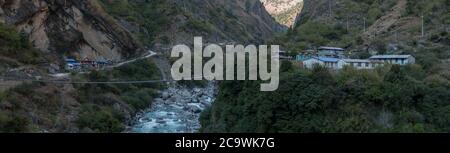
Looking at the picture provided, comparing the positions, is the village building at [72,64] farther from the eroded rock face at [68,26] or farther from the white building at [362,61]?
the white building at [362,61]

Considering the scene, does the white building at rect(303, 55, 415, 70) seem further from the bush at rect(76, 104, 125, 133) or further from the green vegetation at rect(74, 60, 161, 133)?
the green vegetation at rect(74, 60, 161, 133)

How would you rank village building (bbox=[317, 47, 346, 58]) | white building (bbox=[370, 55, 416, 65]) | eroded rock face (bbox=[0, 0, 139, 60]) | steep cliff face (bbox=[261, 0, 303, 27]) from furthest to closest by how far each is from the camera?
steep cliff face (bbox=[261, 0, 303, 27])
eroded rock face (bbox=[0, 0, 139, 60])
village building (bbox=[317, 47, 346, 58])
white building (bbox=[370, 55, 416, 65])

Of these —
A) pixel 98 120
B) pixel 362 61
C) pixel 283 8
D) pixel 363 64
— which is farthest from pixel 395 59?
pixel 283 8

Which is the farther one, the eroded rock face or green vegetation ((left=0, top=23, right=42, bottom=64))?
the eroded rock face

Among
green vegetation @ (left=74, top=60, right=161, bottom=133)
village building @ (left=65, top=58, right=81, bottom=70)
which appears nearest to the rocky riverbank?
green vegetation @ (left=74, top=60, right=161, bottom=133)

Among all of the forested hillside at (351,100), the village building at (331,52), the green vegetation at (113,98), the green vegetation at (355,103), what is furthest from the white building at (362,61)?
the green vegetation at (113,98)

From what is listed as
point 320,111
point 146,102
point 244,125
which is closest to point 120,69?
point 146,102
